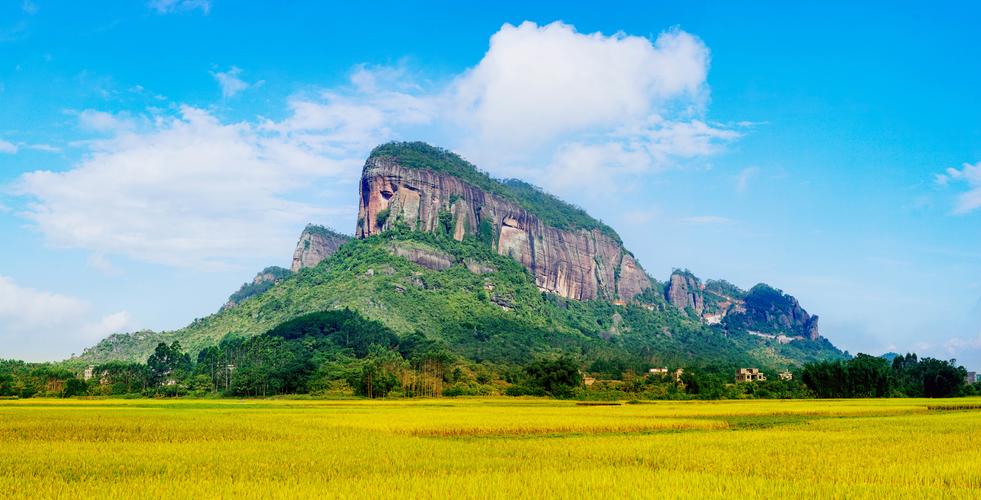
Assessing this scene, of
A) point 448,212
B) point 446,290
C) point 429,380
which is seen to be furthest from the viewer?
point 448,212

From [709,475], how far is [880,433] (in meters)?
13.3

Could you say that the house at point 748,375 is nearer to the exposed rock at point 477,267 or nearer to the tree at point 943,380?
the tree at point 943,380

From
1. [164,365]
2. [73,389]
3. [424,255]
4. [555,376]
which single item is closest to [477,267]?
[424,255]

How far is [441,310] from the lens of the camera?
476 ft

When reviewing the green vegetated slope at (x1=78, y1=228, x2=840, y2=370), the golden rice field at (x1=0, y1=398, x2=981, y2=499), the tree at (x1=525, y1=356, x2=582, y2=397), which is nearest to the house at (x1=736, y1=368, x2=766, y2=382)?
the green vegetated slope at (x1=78, y1=228, x2=840, y2=370)

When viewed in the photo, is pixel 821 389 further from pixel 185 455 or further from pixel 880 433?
pixel 185 455

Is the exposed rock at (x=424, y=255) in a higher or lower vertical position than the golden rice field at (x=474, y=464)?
higher

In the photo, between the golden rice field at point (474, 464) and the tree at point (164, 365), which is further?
the tree at point (164, 365)

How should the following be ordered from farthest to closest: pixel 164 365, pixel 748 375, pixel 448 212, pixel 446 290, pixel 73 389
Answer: pixel 448 212, pixel 446 290, pixel 748 375, pixel 164 365, pixel 73 389

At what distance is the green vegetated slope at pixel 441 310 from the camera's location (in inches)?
5236

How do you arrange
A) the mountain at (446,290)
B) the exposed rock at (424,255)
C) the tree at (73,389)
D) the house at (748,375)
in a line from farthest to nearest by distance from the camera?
1. the exposed rock at (424,255)
2. the mountain at (446,290)
3. the house at (748,375)
4. the tree at (73,389)

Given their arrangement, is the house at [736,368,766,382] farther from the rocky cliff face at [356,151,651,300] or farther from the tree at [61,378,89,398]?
the tree at [61,378,89,398]

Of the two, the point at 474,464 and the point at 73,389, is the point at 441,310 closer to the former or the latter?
the point at 73,389

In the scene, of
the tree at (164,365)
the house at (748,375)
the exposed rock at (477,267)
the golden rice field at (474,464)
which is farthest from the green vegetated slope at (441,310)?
the golden rice field at (474,464)
